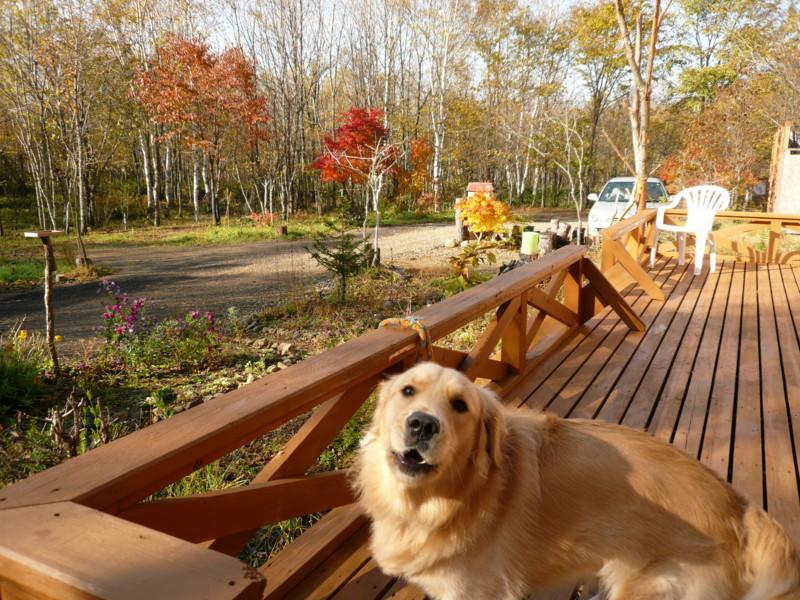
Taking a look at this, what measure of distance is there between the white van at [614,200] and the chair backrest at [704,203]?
4934mm

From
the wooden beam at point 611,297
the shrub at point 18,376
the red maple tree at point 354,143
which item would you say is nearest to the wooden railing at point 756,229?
the wooden beam at point 611,297

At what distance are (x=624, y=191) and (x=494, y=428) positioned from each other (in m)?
12.9

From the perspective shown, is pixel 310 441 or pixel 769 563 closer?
pixel 769 563

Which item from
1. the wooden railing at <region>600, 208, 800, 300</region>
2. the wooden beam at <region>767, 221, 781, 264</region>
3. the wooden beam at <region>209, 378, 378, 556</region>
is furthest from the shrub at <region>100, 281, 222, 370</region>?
the wooden beam at <region>767, 221, 781, 264</region>

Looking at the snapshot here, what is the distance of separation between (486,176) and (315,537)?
32879 millimetres

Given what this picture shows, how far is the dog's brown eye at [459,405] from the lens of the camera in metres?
1.47

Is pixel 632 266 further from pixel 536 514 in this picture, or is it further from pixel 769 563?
pixel 536 514

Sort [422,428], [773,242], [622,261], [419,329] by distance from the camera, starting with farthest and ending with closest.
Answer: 1. [773,242]
2. [622,261]
3. [419,329]
4. [422,428]

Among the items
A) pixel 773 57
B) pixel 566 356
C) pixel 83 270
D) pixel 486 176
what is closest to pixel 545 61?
pixel 486 176

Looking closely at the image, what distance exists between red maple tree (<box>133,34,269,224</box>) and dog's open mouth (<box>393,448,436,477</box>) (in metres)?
18.9

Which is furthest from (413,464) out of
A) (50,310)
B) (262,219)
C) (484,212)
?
(262,219)

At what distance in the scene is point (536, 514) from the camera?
1.52 m

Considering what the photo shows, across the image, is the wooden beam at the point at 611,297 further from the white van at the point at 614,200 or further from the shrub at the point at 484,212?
the white van at the point at 614,200

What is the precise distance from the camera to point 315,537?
1901 mm
